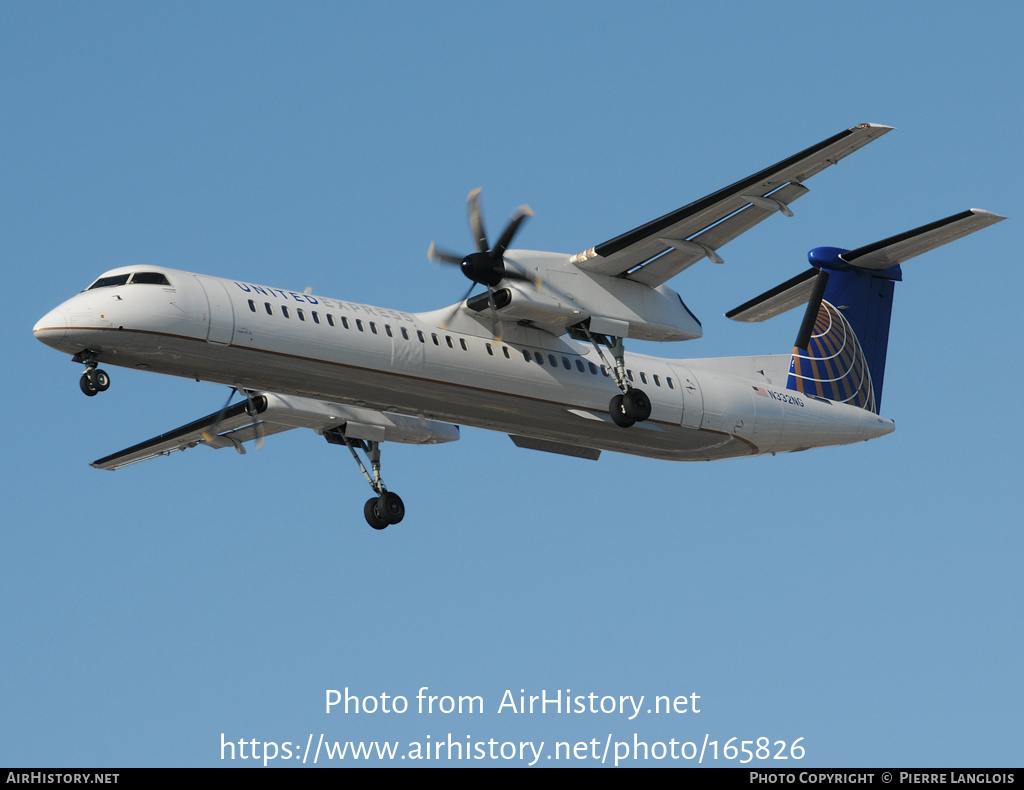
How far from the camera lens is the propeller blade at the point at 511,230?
20031 millimetres

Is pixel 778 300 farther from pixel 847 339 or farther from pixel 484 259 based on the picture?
A: pixel 484 259

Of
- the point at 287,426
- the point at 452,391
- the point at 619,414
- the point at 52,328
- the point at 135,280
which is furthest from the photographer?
the point at 287,426

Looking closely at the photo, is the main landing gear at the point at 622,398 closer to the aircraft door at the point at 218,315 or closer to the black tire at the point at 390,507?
the black tire at the point at 390,507

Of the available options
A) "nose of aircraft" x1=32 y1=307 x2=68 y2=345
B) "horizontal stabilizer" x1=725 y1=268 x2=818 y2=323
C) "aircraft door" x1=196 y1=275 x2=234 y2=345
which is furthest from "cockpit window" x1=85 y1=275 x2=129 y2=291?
"horizontal stabilizer" x1=725 y1=268 x2=818 y2=323

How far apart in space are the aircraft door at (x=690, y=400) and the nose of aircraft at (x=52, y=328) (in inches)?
376

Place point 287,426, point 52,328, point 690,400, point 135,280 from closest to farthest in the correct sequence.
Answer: point 52,328 < point 135,280 < point 690,400 < point 287,426

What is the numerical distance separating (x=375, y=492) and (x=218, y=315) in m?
5.61

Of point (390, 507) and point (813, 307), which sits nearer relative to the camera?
point (390, 507)

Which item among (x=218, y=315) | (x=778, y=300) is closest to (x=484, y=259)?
(x=218, y=315)

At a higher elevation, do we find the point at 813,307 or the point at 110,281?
the point at 813,307

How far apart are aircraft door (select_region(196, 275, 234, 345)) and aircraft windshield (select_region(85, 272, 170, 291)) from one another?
0.56 metres

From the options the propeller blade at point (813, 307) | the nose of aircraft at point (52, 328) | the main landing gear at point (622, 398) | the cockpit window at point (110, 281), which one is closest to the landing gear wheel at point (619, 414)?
the main landing gear at point (622, 398)

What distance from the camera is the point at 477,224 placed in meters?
20.2

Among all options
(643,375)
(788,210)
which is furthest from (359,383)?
(788,210)
